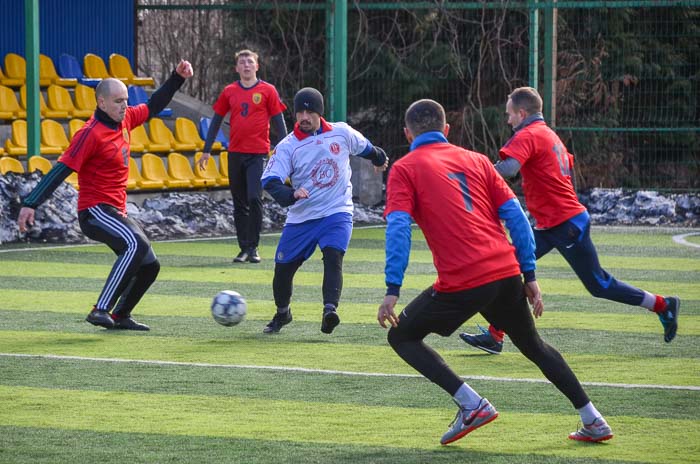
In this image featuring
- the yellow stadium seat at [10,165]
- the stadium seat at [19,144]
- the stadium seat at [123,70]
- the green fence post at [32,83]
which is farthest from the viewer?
the stadium seat at [123,70]

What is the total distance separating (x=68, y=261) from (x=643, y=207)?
913cm

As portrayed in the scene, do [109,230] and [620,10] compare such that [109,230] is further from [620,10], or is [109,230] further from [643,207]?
[620,10]

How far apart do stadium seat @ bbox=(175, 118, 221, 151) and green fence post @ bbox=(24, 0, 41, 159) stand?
3.75 m

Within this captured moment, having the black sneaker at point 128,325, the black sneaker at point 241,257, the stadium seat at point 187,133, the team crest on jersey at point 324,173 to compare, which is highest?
the team crest on jersey at point 324,173

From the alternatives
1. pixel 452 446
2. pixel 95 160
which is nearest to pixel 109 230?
pixel 95 160

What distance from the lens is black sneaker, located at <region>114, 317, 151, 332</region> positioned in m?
9.89

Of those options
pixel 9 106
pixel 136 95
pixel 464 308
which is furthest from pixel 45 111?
pixel 464 308

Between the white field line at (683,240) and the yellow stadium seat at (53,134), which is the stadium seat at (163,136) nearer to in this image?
the yellow stadium seat at (53,134)

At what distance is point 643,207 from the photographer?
1989cm

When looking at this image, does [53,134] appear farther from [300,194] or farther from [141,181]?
[300,194]

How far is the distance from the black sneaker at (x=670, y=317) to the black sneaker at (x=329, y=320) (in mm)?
2186

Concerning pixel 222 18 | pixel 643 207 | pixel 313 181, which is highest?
pixel 222 18

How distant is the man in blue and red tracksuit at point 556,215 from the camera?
877 cm

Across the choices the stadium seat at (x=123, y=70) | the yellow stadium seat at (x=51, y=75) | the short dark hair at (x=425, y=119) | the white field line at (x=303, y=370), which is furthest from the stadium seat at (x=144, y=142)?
the short dark hair at (x=425, y=119)
